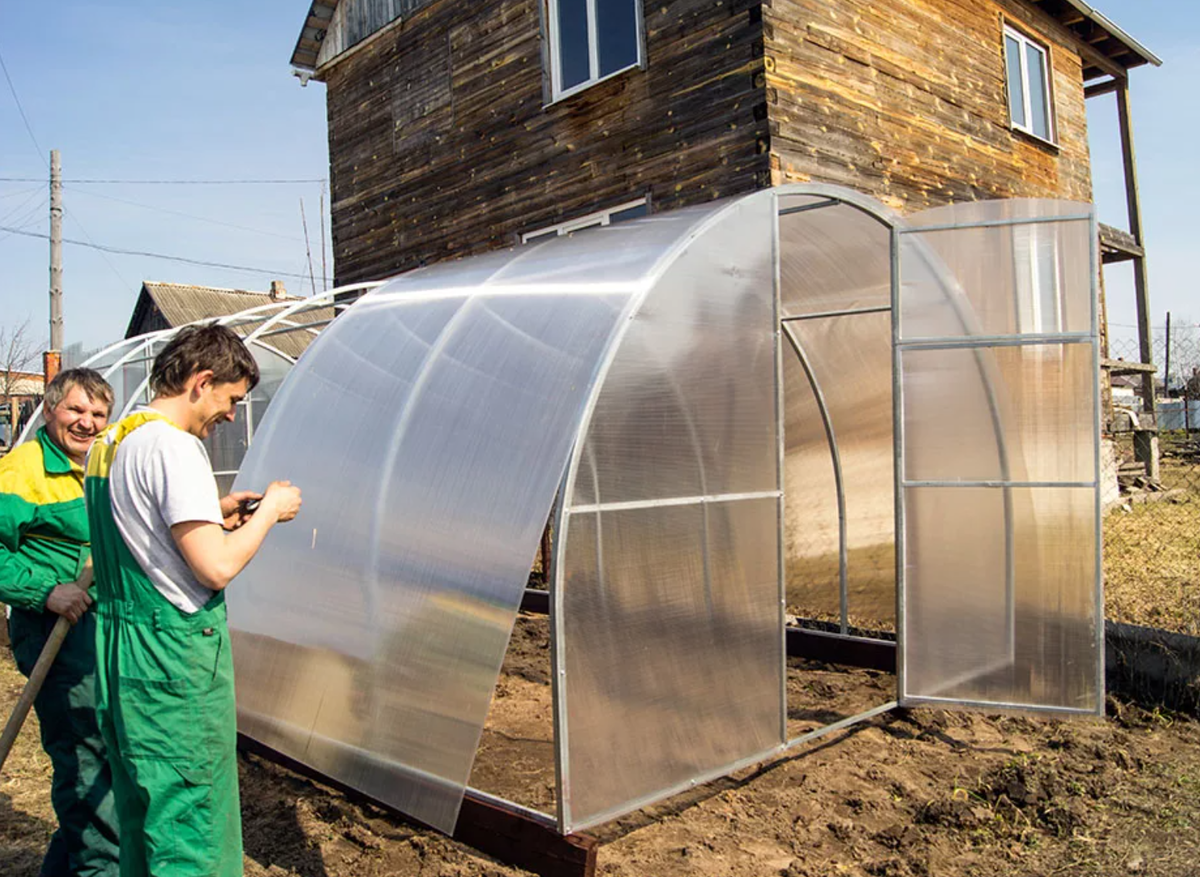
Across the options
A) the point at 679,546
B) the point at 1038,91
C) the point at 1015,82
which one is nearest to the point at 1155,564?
the point at 1015,82

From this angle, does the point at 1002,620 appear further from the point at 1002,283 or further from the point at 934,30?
the point at 934,30

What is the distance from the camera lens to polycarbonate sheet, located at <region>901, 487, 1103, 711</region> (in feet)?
18.8

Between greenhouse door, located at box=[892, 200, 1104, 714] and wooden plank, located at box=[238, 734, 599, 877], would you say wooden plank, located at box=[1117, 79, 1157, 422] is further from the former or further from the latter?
wooden plank, located at box=[238, 734, 599, 877]

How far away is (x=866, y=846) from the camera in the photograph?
4438 millimetres

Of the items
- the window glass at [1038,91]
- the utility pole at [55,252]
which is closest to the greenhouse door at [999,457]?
the window glass at [1038,91]

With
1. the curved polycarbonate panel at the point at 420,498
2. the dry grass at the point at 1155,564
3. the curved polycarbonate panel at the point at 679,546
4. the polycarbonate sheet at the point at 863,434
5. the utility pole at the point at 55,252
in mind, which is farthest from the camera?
the utility pole at the point at 55,252

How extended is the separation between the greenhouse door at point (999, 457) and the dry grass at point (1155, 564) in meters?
1.29

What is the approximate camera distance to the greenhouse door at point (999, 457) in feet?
18.9

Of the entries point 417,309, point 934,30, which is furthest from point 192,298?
point 417,309

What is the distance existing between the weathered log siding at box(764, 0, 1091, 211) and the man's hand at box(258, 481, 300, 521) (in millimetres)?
6549

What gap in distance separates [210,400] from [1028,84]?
12528 mm

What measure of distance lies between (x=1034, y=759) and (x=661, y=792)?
2430 mm

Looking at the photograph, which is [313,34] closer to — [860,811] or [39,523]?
[39,523]

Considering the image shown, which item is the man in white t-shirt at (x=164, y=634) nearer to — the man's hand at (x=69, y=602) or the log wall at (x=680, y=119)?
the man's hand at (x=69, y=602)
